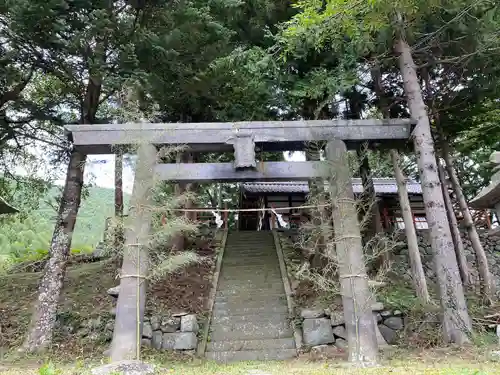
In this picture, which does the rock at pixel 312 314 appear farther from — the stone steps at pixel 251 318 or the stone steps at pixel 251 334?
the stone steps at pixel 251 318

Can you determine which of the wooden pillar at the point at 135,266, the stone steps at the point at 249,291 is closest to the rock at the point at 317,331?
the stone steps at the point at 249,291

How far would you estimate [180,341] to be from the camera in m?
8.09

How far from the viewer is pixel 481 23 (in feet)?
26.0

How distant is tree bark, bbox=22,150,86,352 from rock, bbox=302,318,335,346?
4.65 metres

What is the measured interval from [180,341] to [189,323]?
1.26ft

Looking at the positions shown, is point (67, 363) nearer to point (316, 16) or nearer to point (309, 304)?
point (309, 304)

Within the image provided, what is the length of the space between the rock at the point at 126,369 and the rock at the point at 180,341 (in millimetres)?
2856

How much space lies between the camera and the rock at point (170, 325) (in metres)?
8.33

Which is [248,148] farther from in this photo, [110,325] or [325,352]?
[110,325]

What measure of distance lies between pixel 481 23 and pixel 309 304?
21.2 feet

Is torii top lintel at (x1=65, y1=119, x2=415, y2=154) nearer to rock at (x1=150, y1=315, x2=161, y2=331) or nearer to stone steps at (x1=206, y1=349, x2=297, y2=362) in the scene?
rock at (x1=150, y1=315, x2=161, y2=331)

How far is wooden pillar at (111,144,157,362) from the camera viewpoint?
18.4 ft

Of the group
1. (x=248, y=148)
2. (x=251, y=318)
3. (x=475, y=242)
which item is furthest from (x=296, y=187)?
(x=248, y=148)

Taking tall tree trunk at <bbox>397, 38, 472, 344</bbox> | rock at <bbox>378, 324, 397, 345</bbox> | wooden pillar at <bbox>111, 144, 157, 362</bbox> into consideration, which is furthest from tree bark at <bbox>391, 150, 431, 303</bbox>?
wooden pillar at <bbox>111, 144, 157, 362</bbox>
